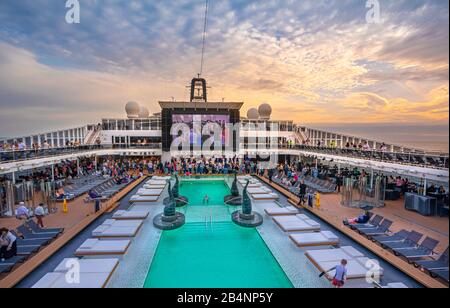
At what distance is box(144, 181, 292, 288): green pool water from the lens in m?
6.21

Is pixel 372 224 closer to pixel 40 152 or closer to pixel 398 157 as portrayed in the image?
pixel 398 157

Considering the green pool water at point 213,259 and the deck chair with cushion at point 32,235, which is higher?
the deck chair with cushion at point 32,235

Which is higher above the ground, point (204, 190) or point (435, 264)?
point (435, 264)

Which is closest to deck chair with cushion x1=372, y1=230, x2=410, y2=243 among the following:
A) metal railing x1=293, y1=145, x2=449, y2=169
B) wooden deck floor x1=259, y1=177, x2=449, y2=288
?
wooden deck floor x1=259, y1=177, x2=449, y2=288

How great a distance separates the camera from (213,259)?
24.0 feet

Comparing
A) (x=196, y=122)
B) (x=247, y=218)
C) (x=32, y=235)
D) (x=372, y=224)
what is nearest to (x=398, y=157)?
(x=372, y=224)

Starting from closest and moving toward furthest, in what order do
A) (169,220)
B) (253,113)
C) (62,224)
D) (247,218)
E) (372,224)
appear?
(372,224)
(62,224)
(169,220)
(247,218)
(253,113)

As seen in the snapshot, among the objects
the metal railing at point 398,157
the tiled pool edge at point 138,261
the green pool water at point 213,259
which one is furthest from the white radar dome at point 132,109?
the tiled pool edge at point 138,261

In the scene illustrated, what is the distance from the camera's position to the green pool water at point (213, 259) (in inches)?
245

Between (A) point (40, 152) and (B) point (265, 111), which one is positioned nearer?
(A) point (40, 152)

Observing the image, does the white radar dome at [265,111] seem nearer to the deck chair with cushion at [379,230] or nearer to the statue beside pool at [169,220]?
the statue beside pool at [169,220]

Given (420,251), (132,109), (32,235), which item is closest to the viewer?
(420,251)

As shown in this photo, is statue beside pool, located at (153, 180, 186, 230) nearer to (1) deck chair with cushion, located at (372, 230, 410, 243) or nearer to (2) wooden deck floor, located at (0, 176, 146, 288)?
(2) wooden deck floor, located at (0, 176, 146, 288)
